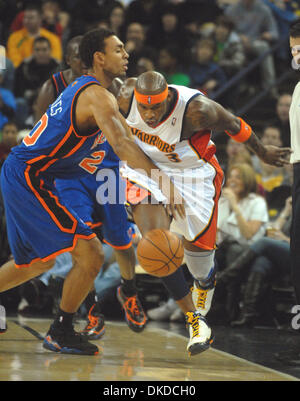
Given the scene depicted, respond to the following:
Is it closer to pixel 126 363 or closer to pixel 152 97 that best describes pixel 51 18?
pixel 152 97

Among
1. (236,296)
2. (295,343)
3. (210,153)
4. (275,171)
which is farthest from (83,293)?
(275,171)

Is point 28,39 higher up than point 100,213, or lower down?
higher up

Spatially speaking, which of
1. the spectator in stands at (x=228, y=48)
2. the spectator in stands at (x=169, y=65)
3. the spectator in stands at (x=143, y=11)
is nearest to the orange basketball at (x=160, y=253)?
the spectator in stands at (x=169, y=65)

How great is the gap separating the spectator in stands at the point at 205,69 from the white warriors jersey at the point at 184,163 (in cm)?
440

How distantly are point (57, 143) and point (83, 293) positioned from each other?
3.09ft

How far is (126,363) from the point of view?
4.38m

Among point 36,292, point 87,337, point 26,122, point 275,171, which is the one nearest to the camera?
point 87,337

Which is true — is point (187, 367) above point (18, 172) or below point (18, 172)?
below

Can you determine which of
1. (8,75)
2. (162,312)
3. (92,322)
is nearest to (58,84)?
(92,322)

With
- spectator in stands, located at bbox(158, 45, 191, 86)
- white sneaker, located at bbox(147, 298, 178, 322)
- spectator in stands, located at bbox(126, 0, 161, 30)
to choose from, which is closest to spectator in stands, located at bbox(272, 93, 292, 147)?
spectator in stands, located at bbox(158, 45, 191, 86)

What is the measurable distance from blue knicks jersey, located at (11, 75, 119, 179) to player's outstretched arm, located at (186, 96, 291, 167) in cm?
67

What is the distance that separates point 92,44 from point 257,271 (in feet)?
9.41

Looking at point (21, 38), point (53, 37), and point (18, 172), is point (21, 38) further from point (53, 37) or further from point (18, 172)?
point (18, 172)

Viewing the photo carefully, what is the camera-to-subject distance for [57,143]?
14.5 ft
